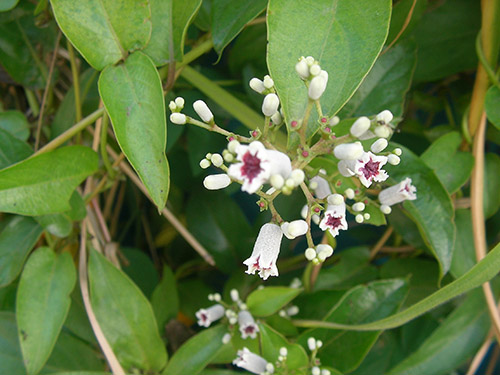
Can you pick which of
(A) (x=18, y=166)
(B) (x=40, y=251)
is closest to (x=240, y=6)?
(A) (x=18, y=166)

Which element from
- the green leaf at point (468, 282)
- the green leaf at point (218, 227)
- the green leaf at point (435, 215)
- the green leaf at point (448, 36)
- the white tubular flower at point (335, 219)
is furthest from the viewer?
the green leaf at point (218, 227)

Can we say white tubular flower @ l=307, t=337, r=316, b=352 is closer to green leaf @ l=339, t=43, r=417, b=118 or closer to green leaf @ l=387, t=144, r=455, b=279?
green leaf @ l=387, t=144, r=455, b=279

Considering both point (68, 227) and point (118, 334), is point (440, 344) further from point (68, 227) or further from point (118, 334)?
point (68, 227)

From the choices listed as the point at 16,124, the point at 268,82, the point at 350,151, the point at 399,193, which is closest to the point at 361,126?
the point at 350,151

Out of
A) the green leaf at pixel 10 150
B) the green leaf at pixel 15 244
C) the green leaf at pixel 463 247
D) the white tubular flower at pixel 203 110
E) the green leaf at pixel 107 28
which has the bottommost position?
the green leaf at pixel 463 247

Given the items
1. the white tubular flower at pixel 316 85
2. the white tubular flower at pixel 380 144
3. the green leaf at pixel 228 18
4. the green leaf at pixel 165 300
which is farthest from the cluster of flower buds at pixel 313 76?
the green leaf at pixel 165 300

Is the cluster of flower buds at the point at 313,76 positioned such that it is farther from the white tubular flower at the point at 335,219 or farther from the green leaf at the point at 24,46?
the green leaf at the point at 24,46
